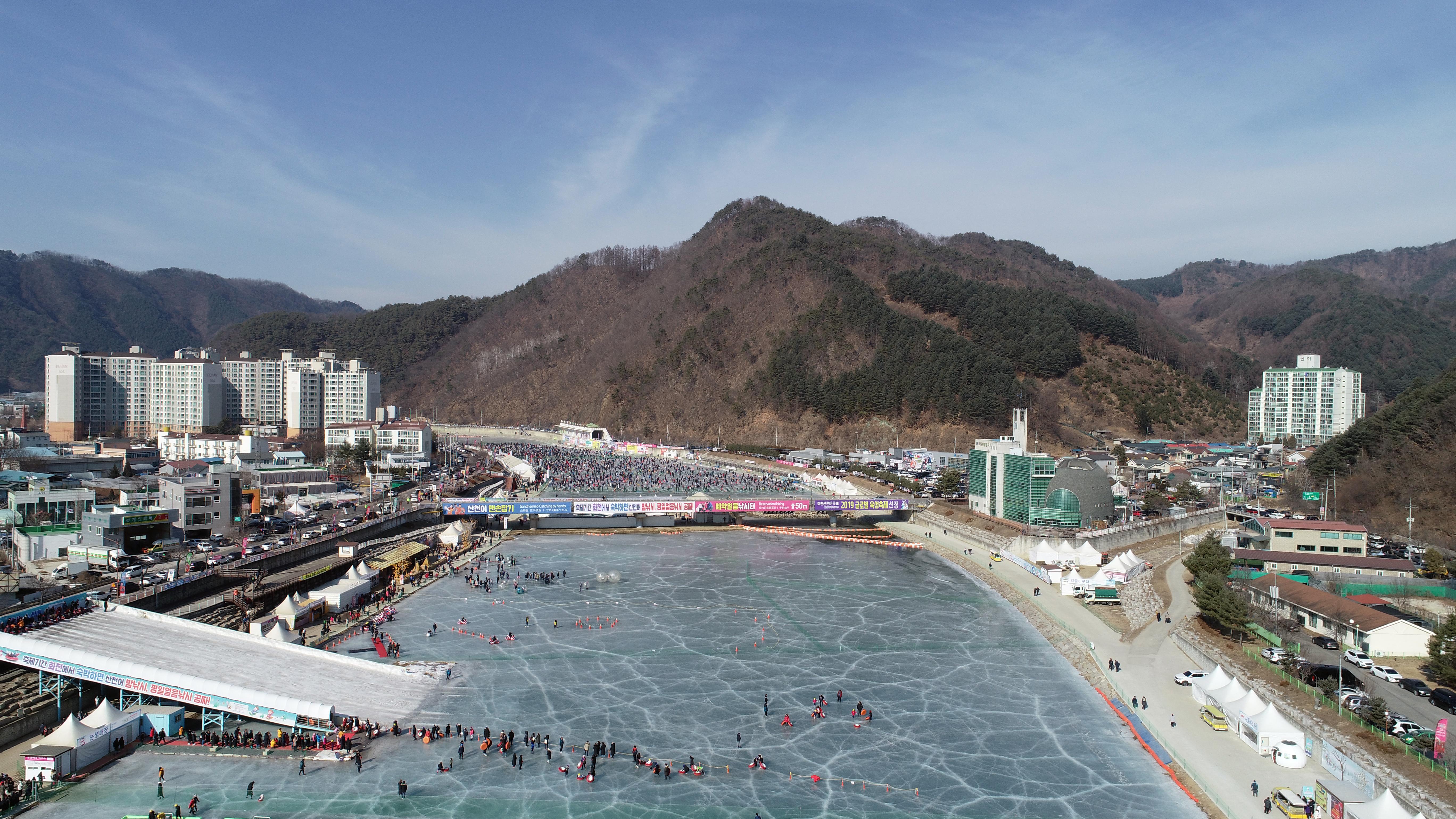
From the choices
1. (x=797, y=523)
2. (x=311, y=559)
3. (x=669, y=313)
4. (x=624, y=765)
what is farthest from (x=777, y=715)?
(x=669, y=313)

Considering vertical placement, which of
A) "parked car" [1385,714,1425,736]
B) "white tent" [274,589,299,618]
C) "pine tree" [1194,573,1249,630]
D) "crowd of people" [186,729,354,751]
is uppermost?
"pine tree" [1194,573,1249,630]

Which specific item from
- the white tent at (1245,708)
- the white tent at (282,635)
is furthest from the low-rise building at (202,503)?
the white tent at (1245,708)

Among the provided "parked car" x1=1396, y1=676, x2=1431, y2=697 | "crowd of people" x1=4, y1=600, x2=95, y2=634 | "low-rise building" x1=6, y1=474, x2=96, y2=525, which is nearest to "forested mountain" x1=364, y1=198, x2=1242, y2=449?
"parked car" x1=1396, y1=676, x2=1431, y2=697

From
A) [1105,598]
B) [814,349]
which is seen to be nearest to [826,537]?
[1105,598]

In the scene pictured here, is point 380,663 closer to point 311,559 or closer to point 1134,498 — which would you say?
point 311,559

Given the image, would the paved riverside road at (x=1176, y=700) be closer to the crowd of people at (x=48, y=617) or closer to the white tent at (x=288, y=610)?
the white tent at (x=288, y=610)

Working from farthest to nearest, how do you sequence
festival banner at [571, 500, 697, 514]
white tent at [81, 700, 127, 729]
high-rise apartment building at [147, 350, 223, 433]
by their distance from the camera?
1. high-rise apartment building at [147, 350, 223, 433]
2. festival banner at [571, 500, 697, 514]
3. white tent at [81, 700, 127, 729]

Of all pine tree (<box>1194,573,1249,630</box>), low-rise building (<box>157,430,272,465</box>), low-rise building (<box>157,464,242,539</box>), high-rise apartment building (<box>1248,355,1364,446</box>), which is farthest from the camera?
high-rise apartment building (<box>1248,355,1364,446</box>)

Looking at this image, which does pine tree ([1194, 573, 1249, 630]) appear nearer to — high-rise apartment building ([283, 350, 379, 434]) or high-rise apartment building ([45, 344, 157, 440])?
high-rise apartment building ([283, 350, 379, 434])
